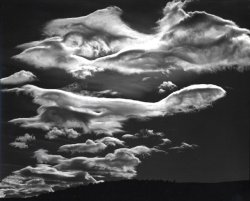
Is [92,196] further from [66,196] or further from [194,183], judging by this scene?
[194,183]

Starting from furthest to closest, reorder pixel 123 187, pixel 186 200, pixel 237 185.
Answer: pixel 123 187
pixel 186 200
pixel 237 185

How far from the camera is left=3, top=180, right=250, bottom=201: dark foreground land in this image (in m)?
121

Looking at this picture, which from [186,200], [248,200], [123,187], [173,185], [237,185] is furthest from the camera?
[123,187]

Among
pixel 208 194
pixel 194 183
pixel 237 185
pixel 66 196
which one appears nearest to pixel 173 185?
pixel 194 183

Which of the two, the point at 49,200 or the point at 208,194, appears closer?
the point at 208,194

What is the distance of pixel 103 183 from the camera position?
165 meters

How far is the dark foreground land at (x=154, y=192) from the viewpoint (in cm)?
12138

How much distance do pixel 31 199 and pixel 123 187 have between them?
36.1 m

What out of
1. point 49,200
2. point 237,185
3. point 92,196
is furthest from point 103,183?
point 237,185

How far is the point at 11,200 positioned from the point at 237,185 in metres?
84.3

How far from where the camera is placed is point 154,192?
142 metres

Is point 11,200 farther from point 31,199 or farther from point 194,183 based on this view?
point 194,183

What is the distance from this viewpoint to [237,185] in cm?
12381

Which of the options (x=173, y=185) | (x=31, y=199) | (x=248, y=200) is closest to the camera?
(x=248, y=200)
